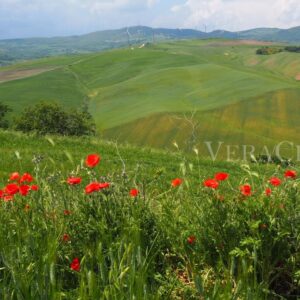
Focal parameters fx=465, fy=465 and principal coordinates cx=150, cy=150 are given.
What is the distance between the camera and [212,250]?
401 centimetres

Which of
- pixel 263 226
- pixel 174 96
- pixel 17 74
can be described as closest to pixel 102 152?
pixel 263 226

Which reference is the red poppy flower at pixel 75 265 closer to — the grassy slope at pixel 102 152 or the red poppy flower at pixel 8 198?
the red poppy flower at pixel 8 198

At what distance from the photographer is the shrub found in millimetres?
59031

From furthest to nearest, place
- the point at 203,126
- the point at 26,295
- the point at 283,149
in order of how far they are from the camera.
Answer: the point at 203,126 → the point at 283,149 → the point at 26,295

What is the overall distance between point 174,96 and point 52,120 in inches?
1375

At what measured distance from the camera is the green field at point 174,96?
65.6 m

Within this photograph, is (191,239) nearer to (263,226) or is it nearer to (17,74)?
(263,226)

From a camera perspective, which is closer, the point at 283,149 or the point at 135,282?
the point at 135,282

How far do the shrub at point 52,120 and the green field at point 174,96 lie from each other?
5302 millimetres

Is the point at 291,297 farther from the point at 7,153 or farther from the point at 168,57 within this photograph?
the point at 168,57

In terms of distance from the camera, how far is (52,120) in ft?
196

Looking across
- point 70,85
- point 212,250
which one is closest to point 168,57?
point 70,85

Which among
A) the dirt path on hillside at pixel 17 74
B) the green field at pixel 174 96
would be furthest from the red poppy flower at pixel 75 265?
the dirt path on hillside at pixel 17 74

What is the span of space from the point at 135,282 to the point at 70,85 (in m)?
122
